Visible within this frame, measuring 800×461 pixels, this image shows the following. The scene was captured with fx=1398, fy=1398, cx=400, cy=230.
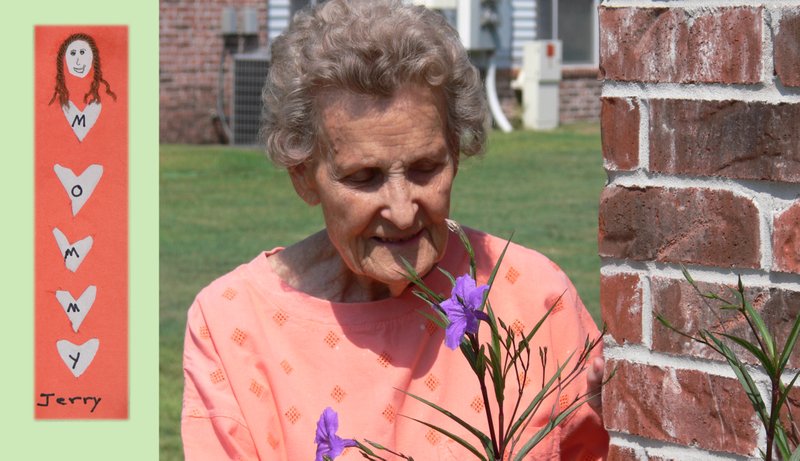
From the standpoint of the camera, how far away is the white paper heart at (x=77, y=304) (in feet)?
9.25

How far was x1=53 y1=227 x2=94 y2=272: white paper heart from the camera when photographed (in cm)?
278

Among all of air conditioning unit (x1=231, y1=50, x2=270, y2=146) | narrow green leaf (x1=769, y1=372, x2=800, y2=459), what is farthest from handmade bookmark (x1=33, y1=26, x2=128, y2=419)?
air conditioning unit (x1=231, y1=50, x2=270, y2=146)

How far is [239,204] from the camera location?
10984mm

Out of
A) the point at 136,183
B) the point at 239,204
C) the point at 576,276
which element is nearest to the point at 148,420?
the point at 136,183

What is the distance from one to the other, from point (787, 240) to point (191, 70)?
14954 mm

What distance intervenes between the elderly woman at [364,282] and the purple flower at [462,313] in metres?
0.91

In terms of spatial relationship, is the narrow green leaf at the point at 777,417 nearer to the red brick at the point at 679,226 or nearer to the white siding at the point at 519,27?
the red brick at the point at 679,226

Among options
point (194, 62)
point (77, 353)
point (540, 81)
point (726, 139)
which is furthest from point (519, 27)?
point (726, 139)

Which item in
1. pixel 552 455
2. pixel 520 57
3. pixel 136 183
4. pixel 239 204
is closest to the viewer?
pixel 552 455

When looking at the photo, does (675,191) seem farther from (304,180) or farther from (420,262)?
(304,180)

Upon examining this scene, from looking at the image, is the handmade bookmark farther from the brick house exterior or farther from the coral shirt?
the brick house exterior

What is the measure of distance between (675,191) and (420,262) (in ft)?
2.17

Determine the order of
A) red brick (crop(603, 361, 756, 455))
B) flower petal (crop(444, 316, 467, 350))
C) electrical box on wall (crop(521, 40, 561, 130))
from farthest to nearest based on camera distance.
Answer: electrical box on wall (crop(521, 40, 561, 130)) → red brick (crop(603, 361, 756, 455)) → flower petal (crop(444, 316, 467, 350))

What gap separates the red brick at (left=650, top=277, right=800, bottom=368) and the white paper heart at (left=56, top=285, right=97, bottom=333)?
141 cm
